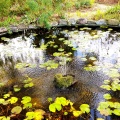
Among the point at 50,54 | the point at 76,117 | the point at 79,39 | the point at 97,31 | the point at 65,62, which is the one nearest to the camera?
the point at 76,117

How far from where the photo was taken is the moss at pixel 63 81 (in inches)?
168

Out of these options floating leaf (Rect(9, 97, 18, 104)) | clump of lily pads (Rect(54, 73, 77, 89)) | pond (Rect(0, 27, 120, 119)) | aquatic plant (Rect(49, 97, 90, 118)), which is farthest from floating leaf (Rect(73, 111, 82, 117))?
floating leaf (Rect(9, 97, 18, 104))

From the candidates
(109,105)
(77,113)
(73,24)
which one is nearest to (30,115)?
(77,113)

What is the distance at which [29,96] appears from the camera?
4098 mm

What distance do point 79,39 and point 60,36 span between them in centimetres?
73

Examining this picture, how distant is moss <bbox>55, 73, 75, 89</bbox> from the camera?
14.0ft

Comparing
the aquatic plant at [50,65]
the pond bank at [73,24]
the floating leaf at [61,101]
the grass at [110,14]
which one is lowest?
the floating leaf at [61,101]

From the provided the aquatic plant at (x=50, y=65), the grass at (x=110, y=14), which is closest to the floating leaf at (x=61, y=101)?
the aquatic plant at (x=50, y=65)

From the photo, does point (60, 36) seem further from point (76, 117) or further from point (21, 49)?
point (76, 117)

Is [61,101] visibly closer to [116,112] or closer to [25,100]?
[25,100]

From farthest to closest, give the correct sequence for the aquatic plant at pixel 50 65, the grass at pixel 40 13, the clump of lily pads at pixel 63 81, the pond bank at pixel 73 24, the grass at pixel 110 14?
the grass at pixel 110 14, the grass at pixel 40 13, the pond bank at pixel 73 24, the aquatic plant at pixel 50 65, the clump of lily pads at pixel 63 81

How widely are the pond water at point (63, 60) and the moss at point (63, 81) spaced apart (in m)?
0.09

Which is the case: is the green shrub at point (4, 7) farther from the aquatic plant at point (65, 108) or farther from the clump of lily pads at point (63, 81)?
the aquatic plant at point (65, 108)

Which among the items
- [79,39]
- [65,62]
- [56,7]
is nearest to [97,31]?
[79,39]
